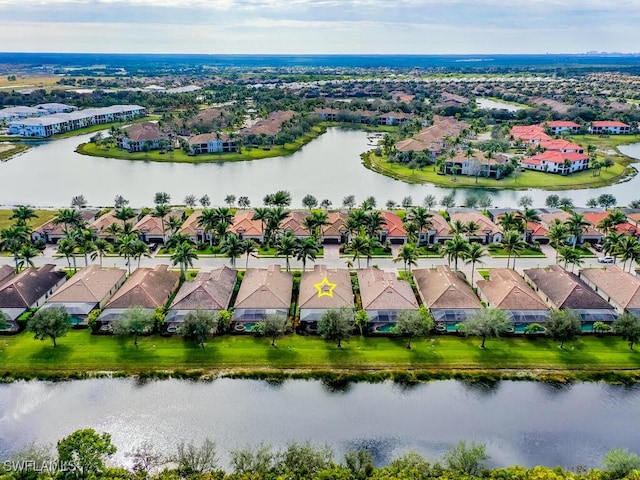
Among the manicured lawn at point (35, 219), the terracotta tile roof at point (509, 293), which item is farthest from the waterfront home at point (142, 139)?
the terracotta tile roof at point (509, 293)

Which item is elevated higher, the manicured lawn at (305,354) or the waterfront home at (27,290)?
the waterfront home at (27,290)

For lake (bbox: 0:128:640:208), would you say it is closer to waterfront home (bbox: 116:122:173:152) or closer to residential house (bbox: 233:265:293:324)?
waterfront home (bbox: 116:122:173:152)

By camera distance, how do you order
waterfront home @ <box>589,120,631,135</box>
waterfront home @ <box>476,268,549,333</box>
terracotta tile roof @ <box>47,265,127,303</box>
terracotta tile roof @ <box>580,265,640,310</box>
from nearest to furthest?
waterfront home @ <box>476,268,549,333</box> → terracotta tile roof @ <box>580,265,640,310</box> → terracotta tile roof @ <box>47,265,127,303</box> → waterfront home @ <box>589,120,631,135</box>

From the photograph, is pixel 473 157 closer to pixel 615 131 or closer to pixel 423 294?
pixel 423 294

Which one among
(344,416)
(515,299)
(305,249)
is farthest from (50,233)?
(515,299)

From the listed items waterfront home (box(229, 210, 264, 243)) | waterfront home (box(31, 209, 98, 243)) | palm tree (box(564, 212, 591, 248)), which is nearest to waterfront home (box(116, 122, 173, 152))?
waterfront home (box(31, 209, 98, 243))

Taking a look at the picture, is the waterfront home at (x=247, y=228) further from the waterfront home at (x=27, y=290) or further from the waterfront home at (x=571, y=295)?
→ the waterfront home at (x=571, y=295)
